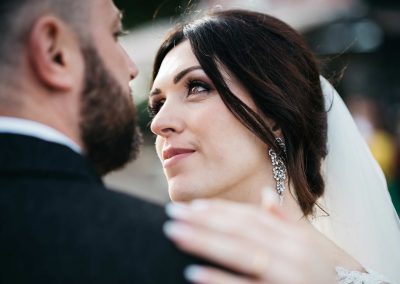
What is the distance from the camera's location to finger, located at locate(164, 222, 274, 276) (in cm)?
140

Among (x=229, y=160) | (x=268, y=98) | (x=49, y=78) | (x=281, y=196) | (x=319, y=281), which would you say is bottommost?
(x=281, y=196)

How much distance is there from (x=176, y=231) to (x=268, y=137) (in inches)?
69.2

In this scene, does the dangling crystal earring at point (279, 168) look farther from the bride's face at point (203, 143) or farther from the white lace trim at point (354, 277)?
the white lace trim at point (354, 277)

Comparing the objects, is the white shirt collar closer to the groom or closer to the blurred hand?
the groom

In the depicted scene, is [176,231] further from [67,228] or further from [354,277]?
[354,277]

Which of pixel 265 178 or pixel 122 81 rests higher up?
pixel 122 81

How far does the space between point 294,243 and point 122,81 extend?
0.63m

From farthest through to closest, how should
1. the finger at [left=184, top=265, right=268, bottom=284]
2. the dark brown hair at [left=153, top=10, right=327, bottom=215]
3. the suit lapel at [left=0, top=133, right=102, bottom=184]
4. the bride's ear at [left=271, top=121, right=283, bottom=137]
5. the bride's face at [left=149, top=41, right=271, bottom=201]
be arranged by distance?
the bride's ear at [left=271, top=121, right=283, bottom=137] < the dark brown hair at [left=153, top=10, right=327, bottom=215] < the bride's face at [left=149, top=41, right=271, bottom=201] < the suit lapel at [left=0, top=133, right=102, bottom=184] < the finger at [left=184, top=265, right=268, bottom=284]

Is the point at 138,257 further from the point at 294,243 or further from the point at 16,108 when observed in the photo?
the point at 16,108

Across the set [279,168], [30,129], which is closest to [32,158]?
[30,129]

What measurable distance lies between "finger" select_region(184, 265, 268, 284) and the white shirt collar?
442mm

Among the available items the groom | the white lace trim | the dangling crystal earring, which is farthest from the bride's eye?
the groom

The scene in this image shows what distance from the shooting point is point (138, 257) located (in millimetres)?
1432

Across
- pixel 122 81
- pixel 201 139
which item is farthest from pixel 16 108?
pixel 201 139
